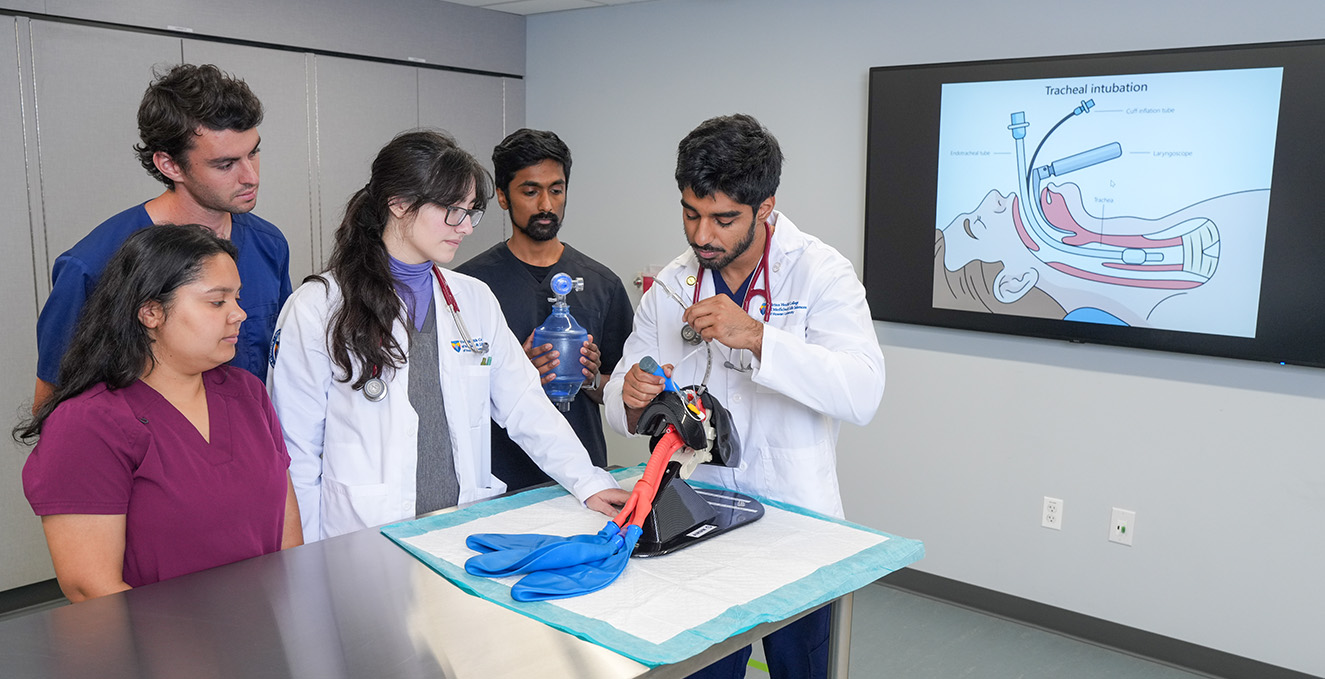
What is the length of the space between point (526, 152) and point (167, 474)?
153cm

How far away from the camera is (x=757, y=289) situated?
221 cm

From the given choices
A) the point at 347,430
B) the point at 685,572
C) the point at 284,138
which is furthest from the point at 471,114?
the point at 685,572

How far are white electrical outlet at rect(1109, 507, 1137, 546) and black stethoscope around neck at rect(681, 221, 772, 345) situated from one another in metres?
1.96

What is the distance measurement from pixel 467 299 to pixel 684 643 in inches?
41.0

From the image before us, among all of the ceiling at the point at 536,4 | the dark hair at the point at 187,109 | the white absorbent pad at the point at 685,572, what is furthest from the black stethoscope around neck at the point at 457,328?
the ceiling at the point at 536,4

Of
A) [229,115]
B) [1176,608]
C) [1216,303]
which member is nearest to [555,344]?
[229,115]

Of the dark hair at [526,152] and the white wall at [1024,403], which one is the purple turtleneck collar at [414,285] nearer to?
the dark hair at [526,152]

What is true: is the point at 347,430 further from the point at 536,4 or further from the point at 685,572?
the point at 536,4

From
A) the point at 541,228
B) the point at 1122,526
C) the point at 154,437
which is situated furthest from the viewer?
the point at 1122,526

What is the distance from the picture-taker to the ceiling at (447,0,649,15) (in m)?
4.52

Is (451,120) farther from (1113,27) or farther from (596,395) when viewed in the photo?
(1113,27)

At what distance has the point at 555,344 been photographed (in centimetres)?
257

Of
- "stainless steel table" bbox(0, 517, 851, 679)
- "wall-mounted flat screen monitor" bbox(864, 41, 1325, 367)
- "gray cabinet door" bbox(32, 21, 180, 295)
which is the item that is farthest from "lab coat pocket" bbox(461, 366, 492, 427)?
"gray cabinet door" bbox(32, 21, 180, 295)

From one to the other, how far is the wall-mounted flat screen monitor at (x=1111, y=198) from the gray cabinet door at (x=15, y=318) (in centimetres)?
312
